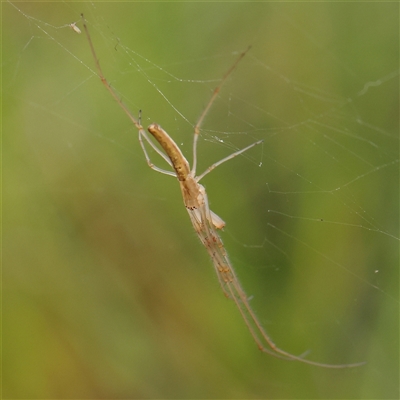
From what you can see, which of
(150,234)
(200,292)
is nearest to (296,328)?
(200,292)

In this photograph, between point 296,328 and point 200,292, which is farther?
point 200,292

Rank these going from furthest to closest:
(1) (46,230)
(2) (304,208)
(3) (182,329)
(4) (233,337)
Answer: (1) (46,230)
(3) (182,329)
(4) (233,337)
(2) (304,208)

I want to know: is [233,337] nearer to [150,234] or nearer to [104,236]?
[150,234]

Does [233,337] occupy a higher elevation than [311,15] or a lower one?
lower

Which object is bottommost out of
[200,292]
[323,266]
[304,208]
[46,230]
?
[323,266]

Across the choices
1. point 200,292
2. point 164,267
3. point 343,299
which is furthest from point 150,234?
point 343,299

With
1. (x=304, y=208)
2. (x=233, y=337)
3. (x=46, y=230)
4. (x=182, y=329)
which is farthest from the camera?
(x=46, y=230)
